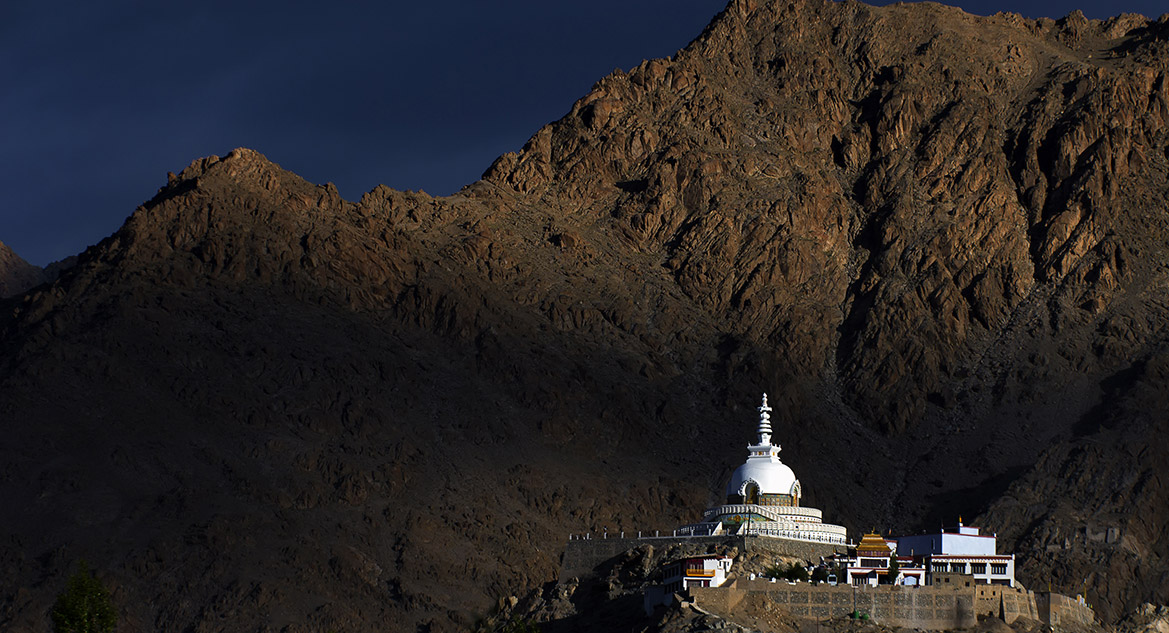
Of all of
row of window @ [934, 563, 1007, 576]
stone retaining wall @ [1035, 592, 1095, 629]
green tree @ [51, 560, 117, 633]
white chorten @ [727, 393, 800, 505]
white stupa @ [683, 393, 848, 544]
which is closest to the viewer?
green tree @ [51, 560, 117, 633]

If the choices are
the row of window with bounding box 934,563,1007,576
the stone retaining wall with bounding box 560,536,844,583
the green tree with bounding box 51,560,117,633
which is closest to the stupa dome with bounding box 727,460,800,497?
the stone retaining wall with bounding box 560,536,844,583

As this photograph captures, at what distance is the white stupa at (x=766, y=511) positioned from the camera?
16262cm

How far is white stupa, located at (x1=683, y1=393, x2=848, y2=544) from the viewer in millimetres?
162625

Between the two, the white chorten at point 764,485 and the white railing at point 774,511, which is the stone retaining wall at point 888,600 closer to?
the white railing at point 774,511

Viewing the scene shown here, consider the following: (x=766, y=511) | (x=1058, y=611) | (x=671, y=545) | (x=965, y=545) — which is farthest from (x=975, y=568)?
(x=671, y=545)

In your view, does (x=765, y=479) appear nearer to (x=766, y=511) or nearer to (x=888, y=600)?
(x=766, y=511)

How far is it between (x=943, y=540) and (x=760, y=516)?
1281 cm

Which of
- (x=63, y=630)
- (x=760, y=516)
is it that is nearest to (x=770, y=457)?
(x=760, y=516)

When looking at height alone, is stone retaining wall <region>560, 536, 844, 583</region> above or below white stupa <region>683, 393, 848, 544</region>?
below

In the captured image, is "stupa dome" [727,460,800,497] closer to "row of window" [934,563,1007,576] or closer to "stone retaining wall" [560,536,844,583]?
"stone retaining wall" [560,536,844,583]

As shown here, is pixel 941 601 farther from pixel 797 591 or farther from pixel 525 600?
pixel 525 600

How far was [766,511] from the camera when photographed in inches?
6457

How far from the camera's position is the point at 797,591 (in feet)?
492

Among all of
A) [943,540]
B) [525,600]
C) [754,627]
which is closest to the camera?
[754,627]
